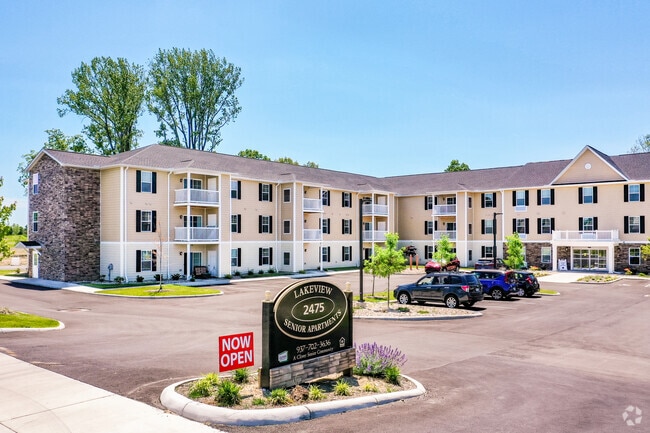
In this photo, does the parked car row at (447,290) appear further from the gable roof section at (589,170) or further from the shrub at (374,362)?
the gable roof section at (589,170)

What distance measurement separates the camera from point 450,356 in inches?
557

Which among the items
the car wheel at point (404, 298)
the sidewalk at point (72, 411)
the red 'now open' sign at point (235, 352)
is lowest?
the car wheel at point (404, 298)

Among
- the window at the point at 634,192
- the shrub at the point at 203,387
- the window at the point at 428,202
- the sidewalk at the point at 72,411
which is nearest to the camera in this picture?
the sidewalk at the point at 72,411

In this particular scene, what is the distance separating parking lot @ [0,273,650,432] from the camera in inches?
352

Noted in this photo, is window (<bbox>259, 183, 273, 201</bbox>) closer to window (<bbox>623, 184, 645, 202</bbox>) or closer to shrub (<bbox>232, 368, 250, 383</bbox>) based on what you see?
window (<bbox>623, 184, 645, 202</bbox>)

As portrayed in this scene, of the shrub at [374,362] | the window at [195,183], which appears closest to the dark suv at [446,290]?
the shrub at [374,362]

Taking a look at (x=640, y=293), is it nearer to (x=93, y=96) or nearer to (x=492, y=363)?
(x=492, y=363)

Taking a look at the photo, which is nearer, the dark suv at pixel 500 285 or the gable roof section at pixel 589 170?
the dark suv at pixel 500 285

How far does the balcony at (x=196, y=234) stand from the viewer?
131 ft

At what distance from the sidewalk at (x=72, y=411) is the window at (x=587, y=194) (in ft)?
168

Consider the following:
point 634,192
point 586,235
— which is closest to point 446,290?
point 586,235

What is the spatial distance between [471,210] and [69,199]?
136 ft

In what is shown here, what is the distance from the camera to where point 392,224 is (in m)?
60.2

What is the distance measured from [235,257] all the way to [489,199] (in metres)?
30.3
